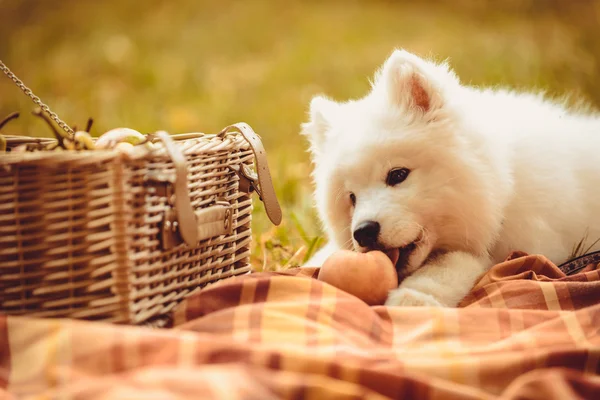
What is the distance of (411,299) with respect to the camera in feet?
6.68

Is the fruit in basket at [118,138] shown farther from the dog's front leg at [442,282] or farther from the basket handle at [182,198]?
the dog's front leg at [442,282]

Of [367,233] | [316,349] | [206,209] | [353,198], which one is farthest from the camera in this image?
[353,198]

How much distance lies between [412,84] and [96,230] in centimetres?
122

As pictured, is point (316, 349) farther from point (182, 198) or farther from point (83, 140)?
point (83, 140)

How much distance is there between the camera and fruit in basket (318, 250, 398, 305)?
2053mm

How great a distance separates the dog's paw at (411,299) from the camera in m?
2.03

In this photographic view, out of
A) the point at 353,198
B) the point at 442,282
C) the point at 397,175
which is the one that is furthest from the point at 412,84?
the point at 442,282

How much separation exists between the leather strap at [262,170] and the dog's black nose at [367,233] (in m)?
0.35

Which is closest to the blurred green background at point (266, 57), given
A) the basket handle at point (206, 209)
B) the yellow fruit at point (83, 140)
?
the basket handle at point (206, 209)

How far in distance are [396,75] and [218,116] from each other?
3.80 metres

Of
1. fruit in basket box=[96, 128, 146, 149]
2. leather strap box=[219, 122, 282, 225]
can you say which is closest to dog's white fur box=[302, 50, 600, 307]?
leather strap box=[219, 122, 282, 225]

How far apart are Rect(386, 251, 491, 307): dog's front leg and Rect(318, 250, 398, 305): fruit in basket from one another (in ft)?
0.15

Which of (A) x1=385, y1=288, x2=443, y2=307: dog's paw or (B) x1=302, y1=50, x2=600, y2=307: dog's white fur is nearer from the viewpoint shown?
(A) x1=385, y1=288, x2=443, y2=307: dog's paw

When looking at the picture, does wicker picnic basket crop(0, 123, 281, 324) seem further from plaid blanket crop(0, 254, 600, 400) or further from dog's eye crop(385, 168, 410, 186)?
dog's eye crop(385, 168, 410, 186)
